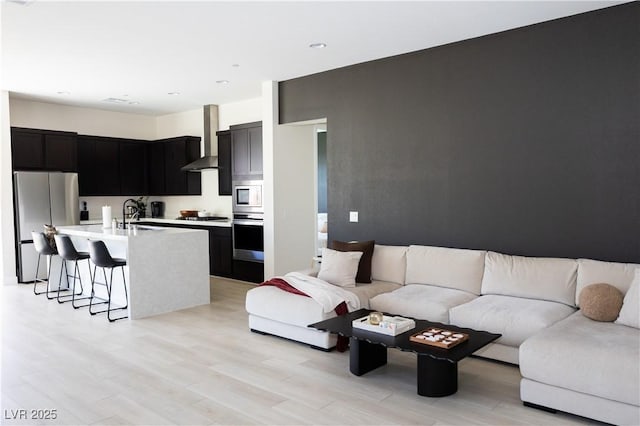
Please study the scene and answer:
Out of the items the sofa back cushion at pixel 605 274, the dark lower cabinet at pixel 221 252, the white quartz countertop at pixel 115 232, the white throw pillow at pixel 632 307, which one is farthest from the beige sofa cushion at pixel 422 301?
the dark lower cabinet at pixel 221 252

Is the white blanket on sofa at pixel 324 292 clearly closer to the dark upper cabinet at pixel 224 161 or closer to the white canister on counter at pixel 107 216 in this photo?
the white canister on counter at pixel 107 216

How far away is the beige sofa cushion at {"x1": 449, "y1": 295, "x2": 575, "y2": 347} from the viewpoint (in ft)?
11.8

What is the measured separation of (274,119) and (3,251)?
4576 millimetres

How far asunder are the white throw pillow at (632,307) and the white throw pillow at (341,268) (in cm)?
230

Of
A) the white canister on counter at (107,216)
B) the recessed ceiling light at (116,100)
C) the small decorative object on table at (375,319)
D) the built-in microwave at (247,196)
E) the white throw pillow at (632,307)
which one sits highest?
the recessed ceiling light at (116,100)

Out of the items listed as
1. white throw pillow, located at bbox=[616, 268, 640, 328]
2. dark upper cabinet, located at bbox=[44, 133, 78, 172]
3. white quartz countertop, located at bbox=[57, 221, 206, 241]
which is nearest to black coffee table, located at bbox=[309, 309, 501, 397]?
white throw pillow, located at bbox=[616, 268, 640, 328]

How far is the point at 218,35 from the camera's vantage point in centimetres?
461

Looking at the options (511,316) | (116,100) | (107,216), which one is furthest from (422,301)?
(116,100)

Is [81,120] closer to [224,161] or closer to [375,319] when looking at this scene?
[224,161]

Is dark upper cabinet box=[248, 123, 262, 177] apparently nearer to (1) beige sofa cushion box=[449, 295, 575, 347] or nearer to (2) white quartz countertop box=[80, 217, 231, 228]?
(2) white quartz countertop box=[80, 217, 231, 228]

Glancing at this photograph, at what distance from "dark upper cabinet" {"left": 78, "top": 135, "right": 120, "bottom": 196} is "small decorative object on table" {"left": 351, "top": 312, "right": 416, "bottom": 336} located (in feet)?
21.7

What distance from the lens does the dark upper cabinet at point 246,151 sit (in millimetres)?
7121

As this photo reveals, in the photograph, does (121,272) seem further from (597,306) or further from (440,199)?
(597,306)

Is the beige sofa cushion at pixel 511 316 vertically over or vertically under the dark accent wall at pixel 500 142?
under
